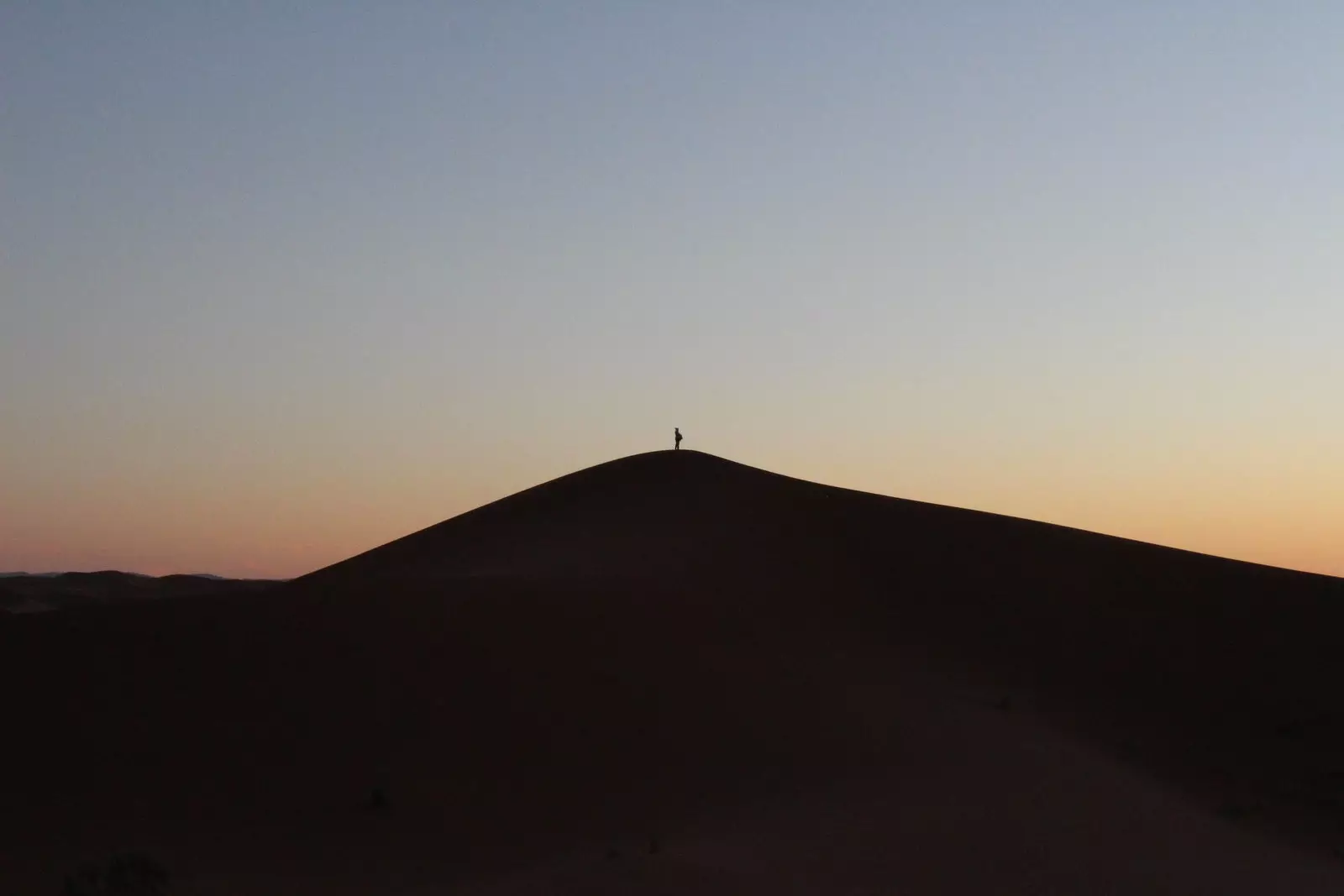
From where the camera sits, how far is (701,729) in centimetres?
1747

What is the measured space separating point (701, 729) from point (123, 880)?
808 centimetres

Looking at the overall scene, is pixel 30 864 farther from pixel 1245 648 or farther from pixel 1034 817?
pixel 1245 648

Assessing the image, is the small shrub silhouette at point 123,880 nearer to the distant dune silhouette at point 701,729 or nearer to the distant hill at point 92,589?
the distant dune silhouette at point 701,729

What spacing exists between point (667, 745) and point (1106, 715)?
326 inches

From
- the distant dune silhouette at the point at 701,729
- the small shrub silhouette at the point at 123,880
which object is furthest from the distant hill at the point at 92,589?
the small shrub silhouette at the point at 123,880

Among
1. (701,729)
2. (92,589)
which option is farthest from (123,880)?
(92,589)

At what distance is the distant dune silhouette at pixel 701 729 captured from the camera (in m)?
13.6

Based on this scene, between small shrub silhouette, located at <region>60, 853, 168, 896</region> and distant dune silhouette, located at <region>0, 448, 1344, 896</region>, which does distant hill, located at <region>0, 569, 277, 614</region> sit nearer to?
distant dune silhouette, located at <region>0, 448, 1344, 896</region>

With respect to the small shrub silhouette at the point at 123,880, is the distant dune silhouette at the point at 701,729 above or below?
above

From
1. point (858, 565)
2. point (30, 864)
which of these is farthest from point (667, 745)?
point (858, 565)

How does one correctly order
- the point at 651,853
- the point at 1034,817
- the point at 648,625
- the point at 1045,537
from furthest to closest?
the point at 1045,537, the point at 648,625, the point at 1034,817, the point at 651,853

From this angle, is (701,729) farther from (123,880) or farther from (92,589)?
(92,589)

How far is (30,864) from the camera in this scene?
513 inches

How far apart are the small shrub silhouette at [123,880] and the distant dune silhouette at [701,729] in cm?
66
